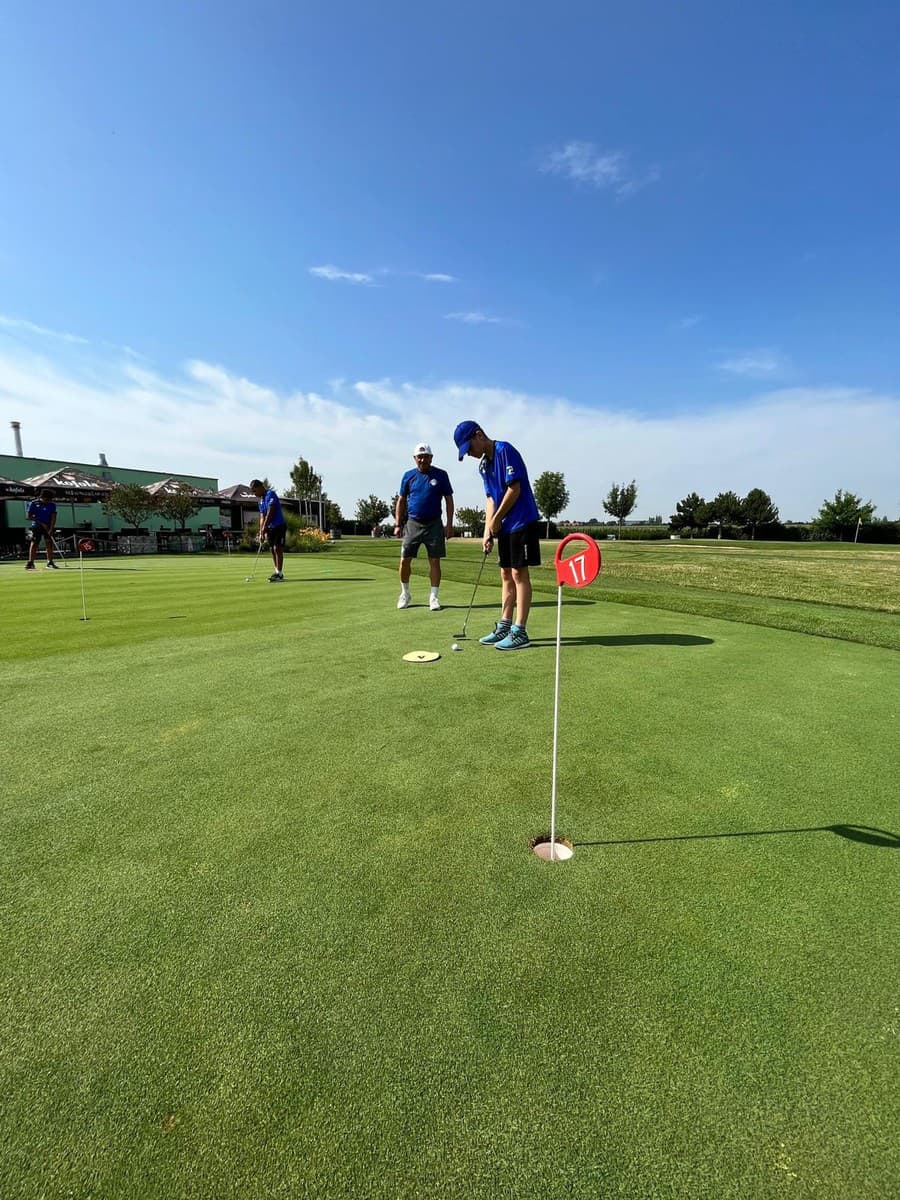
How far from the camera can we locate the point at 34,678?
4105 millimetres

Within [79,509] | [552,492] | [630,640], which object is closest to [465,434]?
[630,640]

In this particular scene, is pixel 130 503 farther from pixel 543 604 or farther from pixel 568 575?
pixel 568 575

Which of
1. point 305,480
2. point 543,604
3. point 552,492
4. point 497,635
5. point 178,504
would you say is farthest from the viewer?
point 552,492

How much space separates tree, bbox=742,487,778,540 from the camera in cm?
7644

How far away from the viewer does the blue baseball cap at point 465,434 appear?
207 inches

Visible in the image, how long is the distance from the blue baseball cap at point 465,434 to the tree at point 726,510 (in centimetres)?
8482

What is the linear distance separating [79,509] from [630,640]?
5126cm

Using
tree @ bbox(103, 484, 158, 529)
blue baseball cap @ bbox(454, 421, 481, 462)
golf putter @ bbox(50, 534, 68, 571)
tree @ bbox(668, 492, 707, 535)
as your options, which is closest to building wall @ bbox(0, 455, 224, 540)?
tree @ bbox(103, 484, 158, 529)

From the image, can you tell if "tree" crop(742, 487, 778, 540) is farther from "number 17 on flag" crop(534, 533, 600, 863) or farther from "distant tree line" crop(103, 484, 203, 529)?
"number 17 on flag" crop(534, 533, 600, 863)

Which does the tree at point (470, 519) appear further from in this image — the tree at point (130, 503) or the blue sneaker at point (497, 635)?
the blue sneaker at point (497, 635)

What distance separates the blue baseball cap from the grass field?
282 cm

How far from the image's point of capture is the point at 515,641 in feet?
17.0

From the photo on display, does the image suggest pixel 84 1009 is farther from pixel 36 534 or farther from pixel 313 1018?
pixel 36 534

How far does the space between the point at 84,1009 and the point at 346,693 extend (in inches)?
96.3
